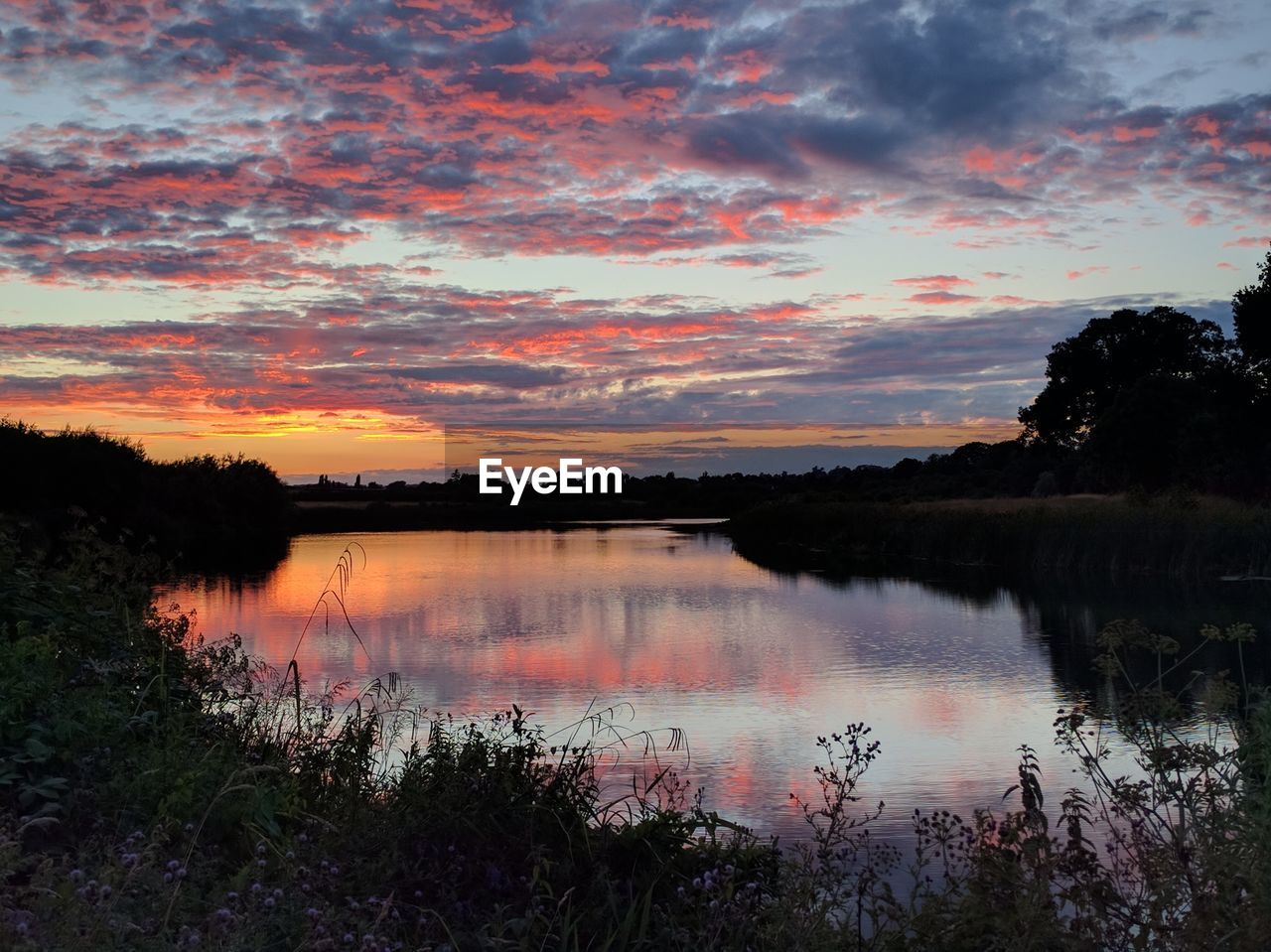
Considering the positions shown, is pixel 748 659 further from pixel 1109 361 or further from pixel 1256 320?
pixel 1109 361

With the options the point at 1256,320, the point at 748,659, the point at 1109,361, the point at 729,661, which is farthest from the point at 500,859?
the point at 1109,361

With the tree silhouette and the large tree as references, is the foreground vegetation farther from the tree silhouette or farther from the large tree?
the large tree

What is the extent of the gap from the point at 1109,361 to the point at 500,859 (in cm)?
5310

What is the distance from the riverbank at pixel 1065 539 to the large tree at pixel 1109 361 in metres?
17.2

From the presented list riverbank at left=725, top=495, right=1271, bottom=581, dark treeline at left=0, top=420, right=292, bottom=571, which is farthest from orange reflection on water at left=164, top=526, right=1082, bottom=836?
dark treeline at left=0, top=420, right=292, bottom=571

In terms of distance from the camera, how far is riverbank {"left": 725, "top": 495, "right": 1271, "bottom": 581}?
80.4 feet

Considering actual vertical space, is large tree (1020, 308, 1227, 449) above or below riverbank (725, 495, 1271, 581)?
above

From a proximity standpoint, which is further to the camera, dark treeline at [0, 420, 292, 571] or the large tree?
the large tree

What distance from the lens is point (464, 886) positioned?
174 inches

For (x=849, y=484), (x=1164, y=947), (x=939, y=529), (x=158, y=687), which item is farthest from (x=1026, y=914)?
(x=849, y=484)

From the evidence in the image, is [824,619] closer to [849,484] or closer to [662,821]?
[662,821]

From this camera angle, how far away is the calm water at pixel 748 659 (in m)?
8.84

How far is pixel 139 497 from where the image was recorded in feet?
140

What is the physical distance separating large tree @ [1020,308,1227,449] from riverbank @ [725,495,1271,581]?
56.3 feet
